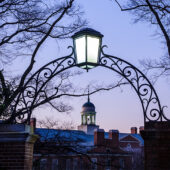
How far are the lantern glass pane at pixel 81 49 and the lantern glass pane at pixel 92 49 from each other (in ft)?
0.22

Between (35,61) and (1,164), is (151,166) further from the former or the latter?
(35,61)

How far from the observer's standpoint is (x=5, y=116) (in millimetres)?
8148

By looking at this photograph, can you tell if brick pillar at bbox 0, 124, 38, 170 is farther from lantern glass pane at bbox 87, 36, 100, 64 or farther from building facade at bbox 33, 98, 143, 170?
building facade at bbox 33, 98, 143, 170

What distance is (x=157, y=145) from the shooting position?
5.13m

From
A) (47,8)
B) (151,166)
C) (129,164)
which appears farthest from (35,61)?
(129,164)

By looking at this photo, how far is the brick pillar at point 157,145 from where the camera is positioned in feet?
16.5

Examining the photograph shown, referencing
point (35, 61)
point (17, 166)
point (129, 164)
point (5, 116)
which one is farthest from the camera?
point (129, 164)

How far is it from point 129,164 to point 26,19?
33.6 meters

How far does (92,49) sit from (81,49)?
0.18m

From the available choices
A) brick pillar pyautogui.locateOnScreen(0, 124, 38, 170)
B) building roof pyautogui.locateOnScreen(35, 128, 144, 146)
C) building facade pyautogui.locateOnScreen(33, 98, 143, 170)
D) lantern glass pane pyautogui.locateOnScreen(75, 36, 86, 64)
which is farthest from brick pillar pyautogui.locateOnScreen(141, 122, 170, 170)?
building facade pyautogui.locateOnScreen(33, 98, 143, 170)

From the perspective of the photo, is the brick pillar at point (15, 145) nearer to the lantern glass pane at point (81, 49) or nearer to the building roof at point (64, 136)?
the lantern glass pane at point (81, 49)

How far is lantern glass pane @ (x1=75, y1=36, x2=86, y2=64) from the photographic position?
520 cm

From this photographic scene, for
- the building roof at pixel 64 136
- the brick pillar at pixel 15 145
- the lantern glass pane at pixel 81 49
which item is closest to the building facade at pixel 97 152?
the building roof at pixel 64 136

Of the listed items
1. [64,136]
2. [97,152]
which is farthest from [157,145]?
[97,152]
